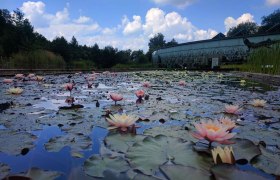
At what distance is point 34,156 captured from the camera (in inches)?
60.4

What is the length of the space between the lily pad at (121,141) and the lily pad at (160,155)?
0.06 m

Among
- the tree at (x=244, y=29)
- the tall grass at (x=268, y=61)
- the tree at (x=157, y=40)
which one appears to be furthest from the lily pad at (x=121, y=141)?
the tree at (x=157, y=40)

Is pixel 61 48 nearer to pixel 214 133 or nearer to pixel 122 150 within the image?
pixel 122 150

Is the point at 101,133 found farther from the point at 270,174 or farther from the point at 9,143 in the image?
the point at 270,174

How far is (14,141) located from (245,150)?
57.1 inches

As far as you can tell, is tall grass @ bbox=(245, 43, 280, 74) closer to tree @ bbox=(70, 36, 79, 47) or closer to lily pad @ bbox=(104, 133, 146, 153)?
lily pad @ bbox=(104, 133, 146, 153)

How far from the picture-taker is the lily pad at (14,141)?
5.38ft

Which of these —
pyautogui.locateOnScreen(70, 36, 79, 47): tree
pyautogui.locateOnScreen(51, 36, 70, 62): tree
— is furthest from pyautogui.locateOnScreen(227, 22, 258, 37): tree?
pyautogui.locateOnScreen(51, 36, 70, 62): tree

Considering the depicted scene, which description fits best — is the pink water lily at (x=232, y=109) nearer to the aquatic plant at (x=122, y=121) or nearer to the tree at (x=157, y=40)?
the aquatic plant at (x=122, y=121)

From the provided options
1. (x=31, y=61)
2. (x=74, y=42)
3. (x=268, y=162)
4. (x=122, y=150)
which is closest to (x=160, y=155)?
(x=122, y=150)

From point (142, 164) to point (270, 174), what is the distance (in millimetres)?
623

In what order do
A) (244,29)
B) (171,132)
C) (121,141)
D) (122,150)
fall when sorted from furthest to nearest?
(244,29), (171,132), (121,141), (122,150)

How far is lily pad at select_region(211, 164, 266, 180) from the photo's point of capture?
1.17m

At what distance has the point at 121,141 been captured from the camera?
1.75m
